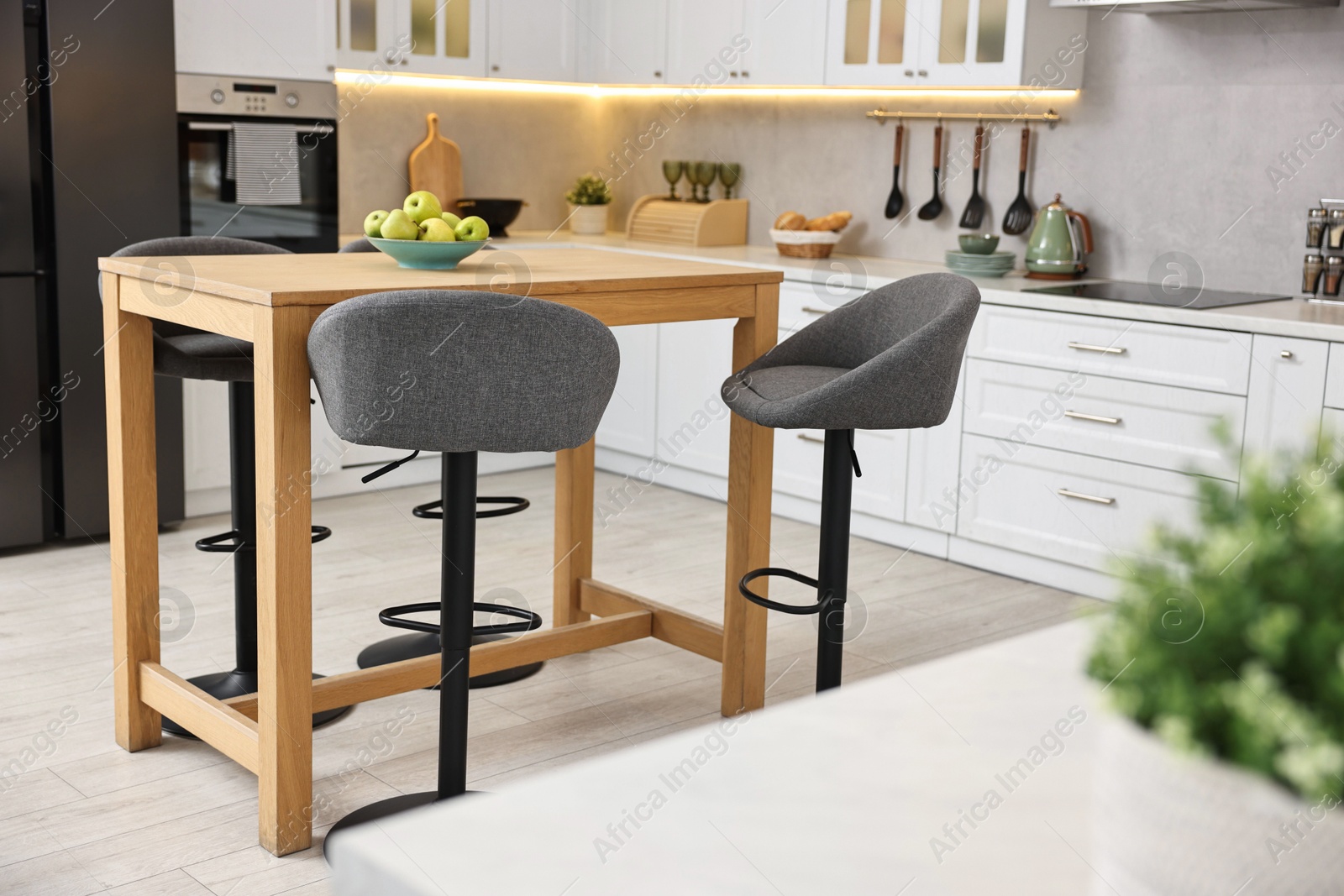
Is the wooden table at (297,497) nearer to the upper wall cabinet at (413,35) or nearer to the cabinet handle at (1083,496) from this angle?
the cabinet handle at (1083,496)

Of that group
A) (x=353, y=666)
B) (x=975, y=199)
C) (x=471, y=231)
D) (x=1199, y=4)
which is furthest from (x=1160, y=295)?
(x=353, y=666)

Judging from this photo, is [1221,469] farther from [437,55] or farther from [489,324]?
Result: [437,55]

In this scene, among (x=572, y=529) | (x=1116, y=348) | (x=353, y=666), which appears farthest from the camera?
(x=1116, y=348)

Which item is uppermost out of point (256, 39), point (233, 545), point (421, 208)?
point (256, 39)

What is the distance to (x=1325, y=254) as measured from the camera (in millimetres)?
3674

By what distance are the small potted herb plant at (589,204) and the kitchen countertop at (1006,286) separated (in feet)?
0.21

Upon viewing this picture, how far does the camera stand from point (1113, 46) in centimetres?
410

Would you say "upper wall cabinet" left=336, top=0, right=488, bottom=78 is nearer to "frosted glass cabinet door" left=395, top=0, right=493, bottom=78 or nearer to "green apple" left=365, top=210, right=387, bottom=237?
"frosted glass cabinet door" left=395, top=0, right=493, bottom=78

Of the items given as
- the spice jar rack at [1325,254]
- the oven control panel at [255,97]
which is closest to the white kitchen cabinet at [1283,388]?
the spice jar rack at [1325,254]

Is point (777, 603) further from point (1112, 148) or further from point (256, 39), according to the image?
point (256, 39)

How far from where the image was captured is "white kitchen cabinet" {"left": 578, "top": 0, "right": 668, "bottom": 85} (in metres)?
5.07

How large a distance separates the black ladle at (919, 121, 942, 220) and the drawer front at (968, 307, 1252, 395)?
2.96 feet

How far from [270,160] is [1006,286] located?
236cm

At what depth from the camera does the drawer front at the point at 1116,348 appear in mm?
3332
